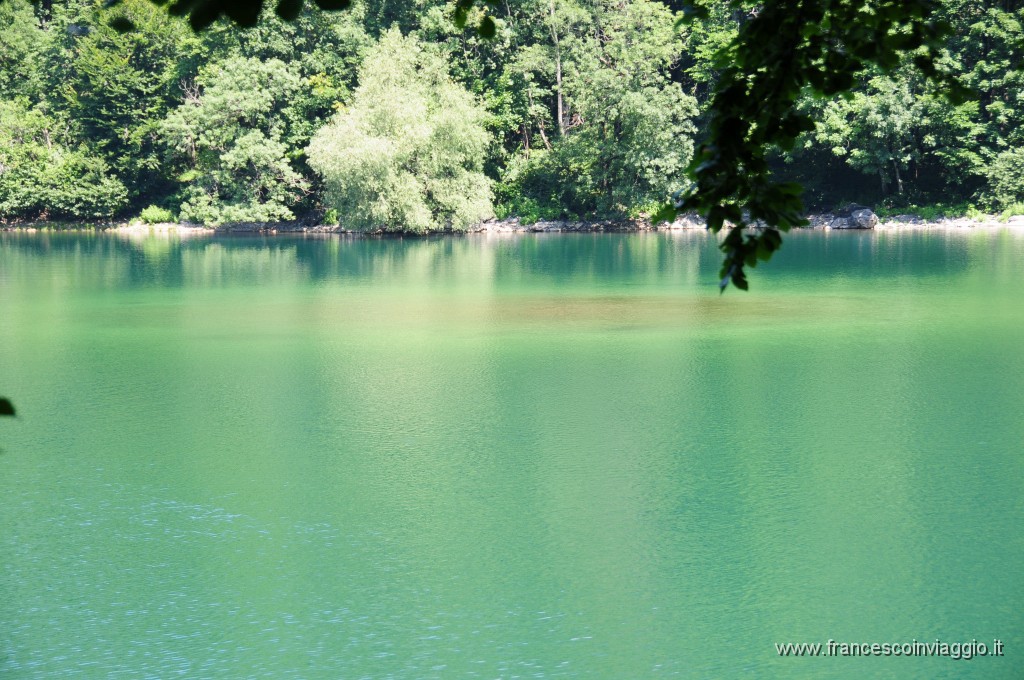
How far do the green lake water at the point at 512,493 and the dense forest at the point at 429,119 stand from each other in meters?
19.1

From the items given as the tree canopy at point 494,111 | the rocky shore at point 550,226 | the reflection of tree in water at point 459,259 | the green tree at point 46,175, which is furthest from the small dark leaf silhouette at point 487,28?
the green tree at point 46,175

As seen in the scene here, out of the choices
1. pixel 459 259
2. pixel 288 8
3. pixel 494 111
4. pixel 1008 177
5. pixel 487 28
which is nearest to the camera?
pixel 288 8

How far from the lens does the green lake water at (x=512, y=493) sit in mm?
5703

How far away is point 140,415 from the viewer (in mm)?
10547

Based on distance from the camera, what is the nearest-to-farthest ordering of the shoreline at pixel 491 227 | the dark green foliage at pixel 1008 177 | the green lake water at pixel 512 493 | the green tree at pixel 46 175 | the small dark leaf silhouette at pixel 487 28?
the small dark leaf silhouette at pixel 487 28
the green lake water at pixel 512 493
the dark green foliage at pixel 1008 177
the shoreline at pixel 491 227
the green tree at pixel 46 175

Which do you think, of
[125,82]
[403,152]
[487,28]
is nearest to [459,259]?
[403,152]

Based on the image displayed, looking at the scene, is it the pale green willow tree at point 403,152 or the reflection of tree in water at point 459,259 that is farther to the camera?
the pale green willow tree at point 403,152

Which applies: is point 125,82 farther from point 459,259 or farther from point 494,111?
point 459,259

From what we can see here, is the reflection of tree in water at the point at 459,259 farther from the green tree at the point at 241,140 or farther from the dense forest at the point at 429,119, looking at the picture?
the green tree at the point at 241,140

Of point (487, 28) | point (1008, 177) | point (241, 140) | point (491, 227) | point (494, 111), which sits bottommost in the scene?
point (487, 28)

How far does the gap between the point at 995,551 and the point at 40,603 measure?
5.60 m

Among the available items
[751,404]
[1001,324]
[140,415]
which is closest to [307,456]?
[140,415]

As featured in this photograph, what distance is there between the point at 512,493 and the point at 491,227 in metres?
31.5

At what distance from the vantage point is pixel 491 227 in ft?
128
